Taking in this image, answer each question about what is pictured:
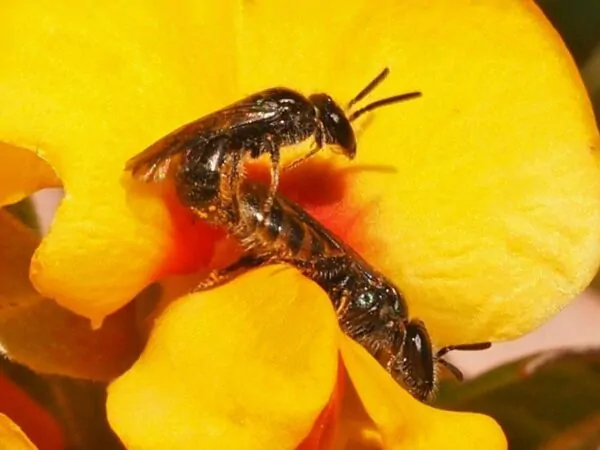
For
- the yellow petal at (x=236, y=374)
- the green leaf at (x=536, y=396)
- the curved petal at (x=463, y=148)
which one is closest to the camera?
the yellow petal at (x=236, y=374)

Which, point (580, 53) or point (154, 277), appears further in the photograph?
point (580, 53)

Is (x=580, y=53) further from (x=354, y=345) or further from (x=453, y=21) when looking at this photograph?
(x=354, y=345)

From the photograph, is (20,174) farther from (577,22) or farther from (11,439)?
(577,22)

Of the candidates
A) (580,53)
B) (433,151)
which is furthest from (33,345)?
(580,53)

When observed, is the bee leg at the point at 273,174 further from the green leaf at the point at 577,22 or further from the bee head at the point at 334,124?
the green leaf at the point at 577,22

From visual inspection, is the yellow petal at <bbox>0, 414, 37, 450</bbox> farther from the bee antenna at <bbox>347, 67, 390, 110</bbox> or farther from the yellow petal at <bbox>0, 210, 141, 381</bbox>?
the bee antenna at <bbox>347, 67, 390, 110</bbox>

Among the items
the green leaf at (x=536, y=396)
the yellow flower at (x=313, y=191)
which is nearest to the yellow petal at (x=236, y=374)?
the yellow flower at (x=313, y=191)

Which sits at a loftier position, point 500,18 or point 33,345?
point 500,18
